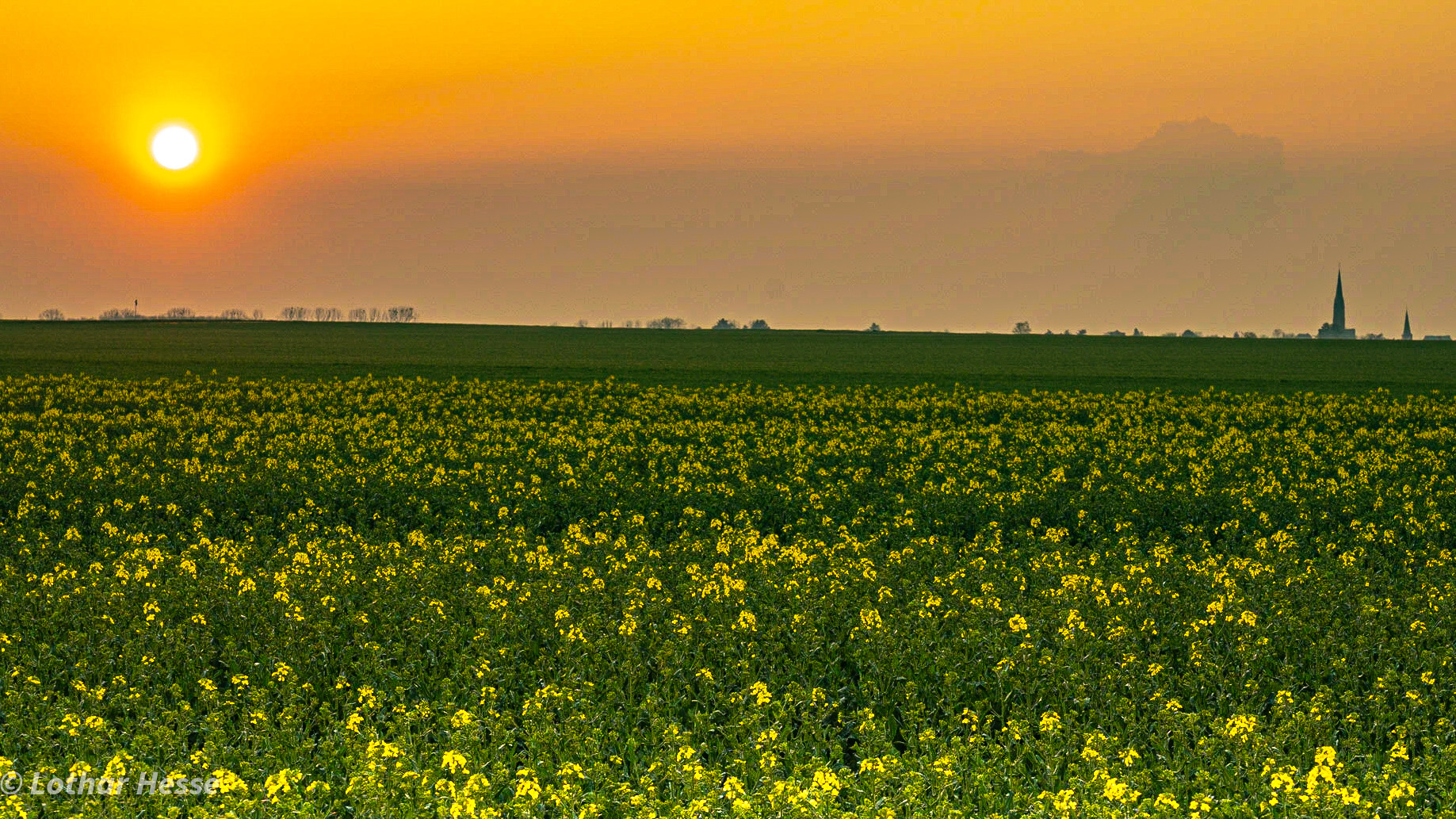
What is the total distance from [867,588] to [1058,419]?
26.4 metres

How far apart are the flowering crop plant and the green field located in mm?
34207

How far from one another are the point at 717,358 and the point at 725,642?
82684mm

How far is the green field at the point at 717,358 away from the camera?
61.5 metres

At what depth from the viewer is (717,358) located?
93312 millimetres

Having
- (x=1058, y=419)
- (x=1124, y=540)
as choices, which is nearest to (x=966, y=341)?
(x=1058, y=419)

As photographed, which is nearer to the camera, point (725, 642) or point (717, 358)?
point (725, 642)

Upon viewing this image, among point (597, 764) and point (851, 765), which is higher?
point (597, 764)

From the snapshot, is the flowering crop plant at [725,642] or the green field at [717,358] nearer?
the flowering crop plant at [725,642]

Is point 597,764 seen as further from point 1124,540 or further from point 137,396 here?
point 137,396

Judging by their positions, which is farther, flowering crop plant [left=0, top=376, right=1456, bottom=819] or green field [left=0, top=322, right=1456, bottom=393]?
green field [left=0, top=322, right=1456, bottom=393]

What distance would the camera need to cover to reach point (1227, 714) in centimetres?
969

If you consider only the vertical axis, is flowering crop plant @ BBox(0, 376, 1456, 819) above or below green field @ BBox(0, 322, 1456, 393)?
below

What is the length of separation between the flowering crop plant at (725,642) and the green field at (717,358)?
112 ft

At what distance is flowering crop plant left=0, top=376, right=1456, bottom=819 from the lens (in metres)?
7.74
